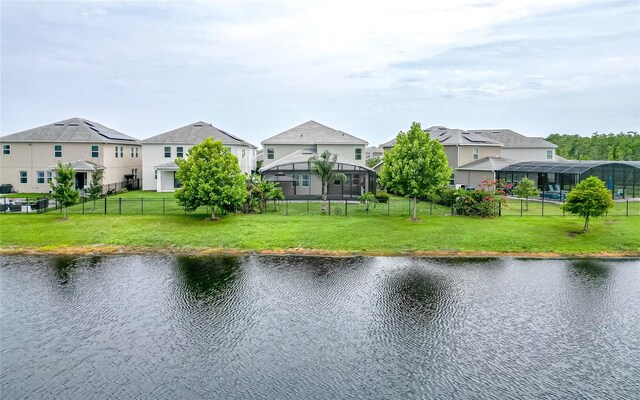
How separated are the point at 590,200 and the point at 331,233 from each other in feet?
51.4

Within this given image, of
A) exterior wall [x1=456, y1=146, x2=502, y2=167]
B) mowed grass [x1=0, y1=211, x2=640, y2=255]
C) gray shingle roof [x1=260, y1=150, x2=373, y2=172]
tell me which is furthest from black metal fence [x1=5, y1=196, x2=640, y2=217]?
exterior wall [x1=456, y1=146, x2=502, y2=167]

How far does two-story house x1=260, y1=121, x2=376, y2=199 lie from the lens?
43.3 m

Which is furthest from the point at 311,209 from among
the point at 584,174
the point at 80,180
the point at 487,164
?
the point at 584,174

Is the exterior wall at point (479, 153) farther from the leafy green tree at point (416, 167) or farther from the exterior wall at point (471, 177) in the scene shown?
the leafy green tree at point (416, 167)

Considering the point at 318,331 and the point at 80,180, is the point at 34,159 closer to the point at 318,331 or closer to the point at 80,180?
the point at 80,180

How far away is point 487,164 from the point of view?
53.4 meters

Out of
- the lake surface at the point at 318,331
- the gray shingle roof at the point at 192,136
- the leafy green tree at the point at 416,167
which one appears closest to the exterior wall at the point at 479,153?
the leafy green tree at the point at 416,167

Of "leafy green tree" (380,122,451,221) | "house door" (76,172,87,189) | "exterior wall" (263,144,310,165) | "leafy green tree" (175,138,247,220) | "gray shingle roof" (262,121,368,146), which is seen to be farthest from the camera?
"exterior wall" (263,144,310,165)

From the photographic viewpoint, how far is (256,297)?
63.9 ft

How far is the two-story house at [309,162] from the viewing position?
43312 mm

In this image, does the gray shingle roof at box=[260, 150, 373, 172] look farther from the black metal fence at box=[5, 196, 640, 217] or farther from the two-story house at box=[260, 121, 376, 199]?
the black metal fence at box=[5, 196, 640, 217]

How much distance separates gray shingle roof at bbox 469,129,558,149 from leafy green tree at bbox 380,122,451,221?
31.6 m

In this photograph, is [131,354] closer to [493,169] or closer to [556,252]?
[556,252]

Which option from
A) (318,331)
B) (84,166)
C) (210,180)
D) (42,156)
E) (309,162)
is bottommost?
(318,331)
